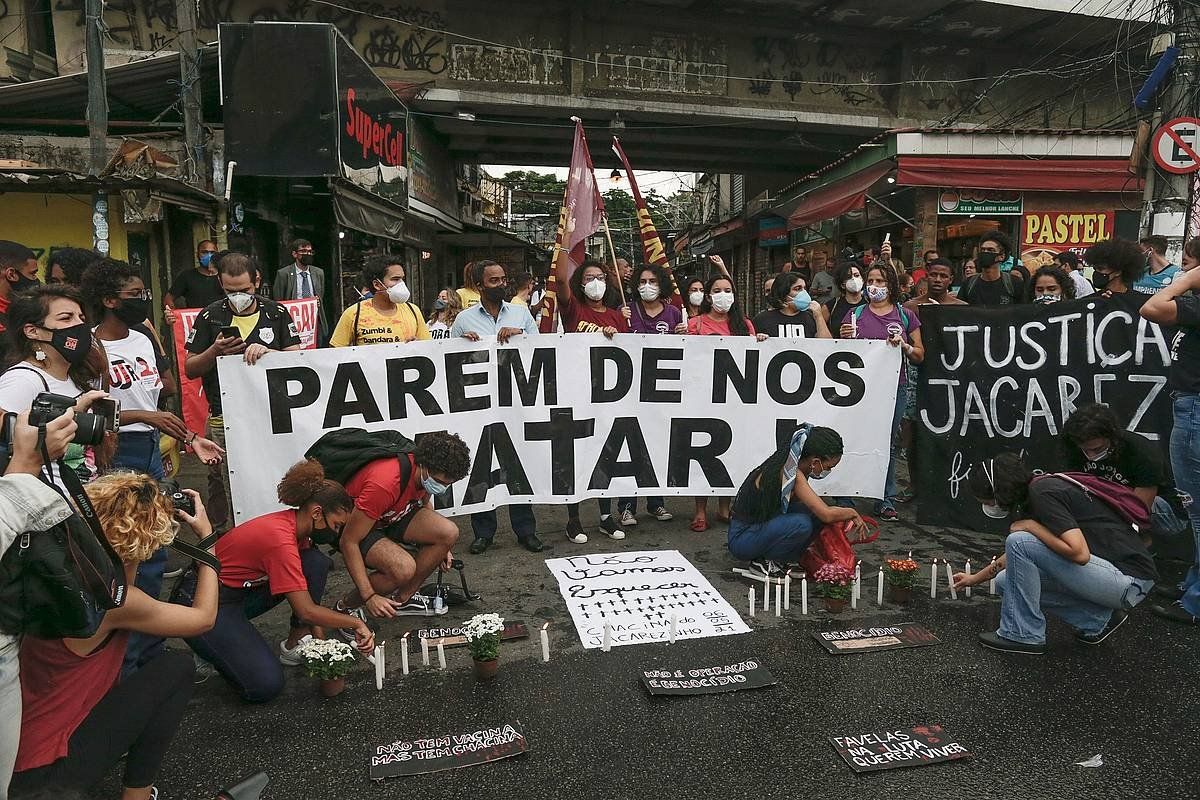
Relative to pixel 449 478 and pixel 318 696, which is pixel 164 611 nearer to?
pixel 318 696

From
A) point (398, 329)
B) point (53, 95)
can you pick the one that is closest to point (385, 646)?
point (398, 329)

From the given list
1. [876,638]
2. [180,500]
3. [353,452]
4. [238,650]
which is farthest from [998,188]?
[180,500]

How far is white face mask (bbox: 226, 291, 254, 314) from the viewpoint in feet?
16.6

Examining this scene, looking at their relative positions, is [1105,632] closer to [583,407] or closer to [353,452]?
[583,407]

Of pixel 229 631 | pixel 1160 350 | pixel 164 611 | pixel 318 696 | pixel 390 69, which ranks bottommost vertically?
pixel 318 696

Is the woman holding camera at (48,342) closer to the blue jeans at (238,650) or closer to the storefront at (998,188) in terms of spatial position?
the blue jeans at (238,650)

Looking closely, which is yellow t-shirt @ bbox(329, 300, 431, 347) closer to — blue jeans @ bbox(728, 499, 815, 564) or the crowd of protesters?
the crowd of protesters

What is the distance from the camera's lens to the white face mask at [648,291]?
6.17 m

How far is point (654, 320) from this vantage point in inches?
248

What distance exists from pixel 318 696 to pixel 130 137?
9987mm

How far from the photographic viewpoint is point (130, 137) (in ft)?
35.4

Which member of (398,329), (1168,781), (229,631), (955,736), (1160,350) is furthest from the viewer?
(398,329)

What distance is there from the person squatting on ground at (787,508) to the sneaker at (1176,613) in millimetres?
1565

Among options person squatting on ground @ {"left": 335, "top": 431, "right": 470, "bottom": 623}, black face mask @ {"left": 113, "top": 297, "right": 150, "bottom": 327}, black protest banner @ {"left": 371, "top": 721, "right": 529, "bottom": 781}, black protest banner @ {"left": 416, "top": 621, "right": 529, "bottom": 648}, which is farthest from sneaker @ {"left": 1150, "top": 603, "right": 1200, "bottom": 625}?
black face mask @ {"left": 113, "top": 297, "right": 150, "bottom": 327}
